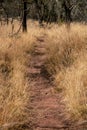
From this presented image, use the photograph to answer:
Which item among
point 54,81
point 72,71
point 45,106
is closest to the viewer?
point 45,106

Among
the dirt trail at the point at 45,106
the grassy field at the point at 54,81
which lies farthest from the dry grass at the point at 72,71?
the dirt trail at the point at 45,106

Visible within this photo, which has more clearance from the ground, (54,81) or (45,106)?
(45,106)

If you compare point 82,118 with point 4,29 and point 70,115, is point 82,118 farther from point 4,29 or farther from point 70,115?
point 4,29

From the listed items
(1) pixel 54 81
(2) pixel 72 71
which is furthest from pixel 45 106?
(1) pixel 54 81

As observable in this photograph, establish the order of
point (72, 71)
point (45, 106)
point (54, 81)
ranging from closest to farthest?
point (45, 106)
point (72, 71)
point (54, 81)

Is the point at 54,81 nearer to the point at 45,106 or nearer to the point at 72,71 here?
the point at 72,71

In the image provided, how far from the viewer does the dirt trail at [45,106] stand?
5.47 m

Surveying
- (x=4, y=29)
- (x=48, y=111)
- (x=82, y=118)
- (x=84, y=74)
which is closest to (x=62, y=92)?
(x=84, y=74)

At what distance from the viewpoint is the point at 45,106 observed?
645 cm

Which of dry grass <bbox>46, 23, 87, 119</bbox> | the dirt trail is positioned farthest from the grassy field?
the dirt trail

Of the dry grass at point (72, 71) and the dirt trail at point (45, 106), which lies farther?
the dry grass at point (72, 71)

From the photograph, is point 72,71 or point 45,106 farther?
point 72,71

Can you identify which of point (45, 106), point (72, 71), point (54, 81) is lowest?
point (54, 81)

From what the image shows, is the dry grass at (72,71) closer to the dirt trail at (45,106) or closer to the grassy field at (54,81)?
the grassy field at (54,81)
